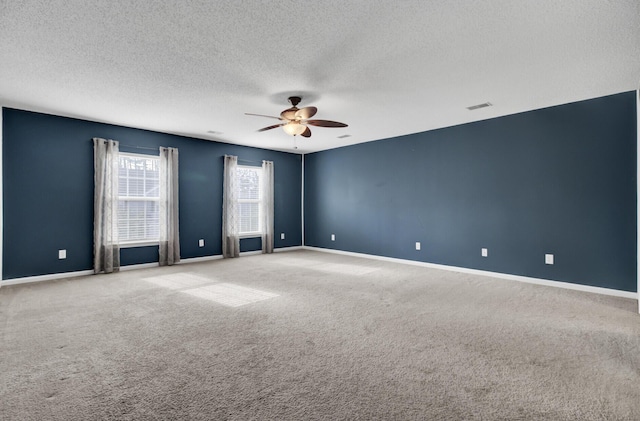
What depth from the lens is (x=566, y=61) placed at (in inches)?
122

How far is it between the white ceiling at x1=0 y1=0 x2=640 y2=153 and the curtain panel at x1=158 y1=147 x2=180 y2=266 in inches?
53.0

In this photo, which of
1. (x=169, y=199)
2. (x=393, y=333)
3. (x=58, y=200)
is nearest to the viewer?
(x=393, y=333)

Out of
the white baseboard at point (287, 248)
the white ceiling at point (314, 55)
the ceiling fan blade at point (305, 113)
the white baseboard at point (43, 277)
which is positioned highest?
the white ceiling at point (314, 55)

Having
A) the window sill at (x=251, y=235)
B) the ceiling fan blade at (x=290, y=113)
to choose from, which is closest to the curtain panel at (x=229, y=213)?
the window sill at (x=251, y=235)

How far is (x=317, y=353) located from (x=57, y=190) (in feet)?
15.9

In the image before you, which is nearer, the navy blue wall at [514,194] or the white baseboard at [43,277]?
the navy blue wall at [514,194]

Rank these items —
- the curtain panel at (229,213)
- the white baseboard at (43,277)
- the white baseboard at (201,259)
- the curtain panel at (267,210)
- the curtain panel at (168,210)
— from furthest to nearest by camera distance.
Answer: the curtain panel at (267,210)
the curtain panel at (229,213)
the white baseboard at (201,259)
the curtain panel at (168,210)
the white baseboard at (43,277)

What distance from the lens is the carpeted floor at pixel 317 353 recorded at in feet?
Result: 5.86

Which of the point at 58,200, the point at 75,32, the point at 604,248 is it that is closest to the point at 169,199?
the point at 58,200

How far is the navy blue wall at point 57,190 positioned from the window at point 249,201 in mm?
1025

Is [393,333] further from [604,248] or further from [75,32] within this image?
[75,32]

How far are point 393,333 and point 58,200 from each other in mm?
5189

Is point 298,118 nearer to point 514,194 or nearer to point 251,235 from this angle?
point 514,194

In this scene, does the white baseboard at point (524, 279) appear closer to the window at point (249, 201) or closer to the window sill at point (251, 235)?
the window sill at point (251, 235)
